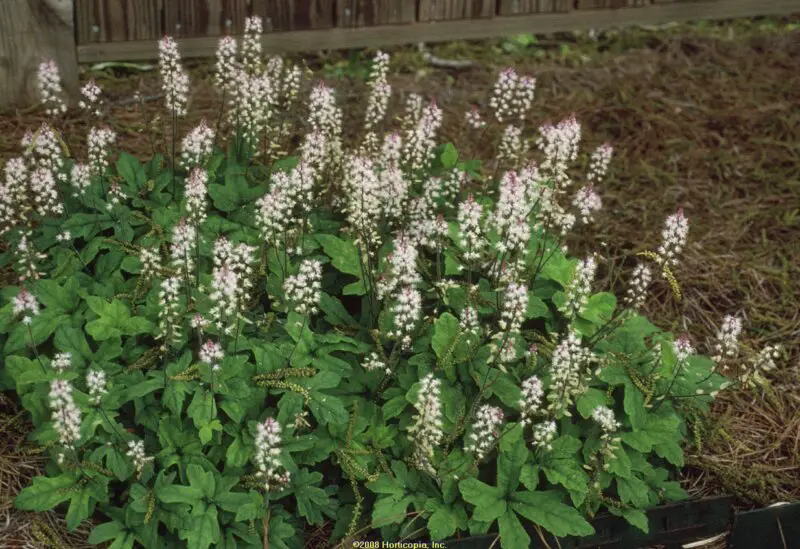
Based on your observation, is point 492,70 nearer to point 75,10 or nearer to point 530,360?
point 75,10

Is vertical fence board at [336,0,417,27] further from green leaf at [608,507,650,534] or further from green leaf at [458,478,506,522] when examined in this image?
green leaf at [608,507,650,534]

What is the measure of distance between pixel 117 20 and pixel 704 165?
158 inches

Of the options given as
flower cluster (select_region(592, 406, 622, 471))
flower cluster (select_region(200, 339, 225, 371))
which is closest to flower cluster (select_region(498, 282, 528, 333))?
flower cluster (select_region(592, 406, 622, 471))

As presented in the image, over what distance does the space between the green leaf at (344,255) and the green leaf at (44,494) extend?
4.80 ft

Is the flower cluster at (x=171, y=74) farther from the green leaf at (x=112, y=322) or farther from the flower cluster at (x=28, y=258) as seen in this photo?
the green leaf at (x=112, y=322)

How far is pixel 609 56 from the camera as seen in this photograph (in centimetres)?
718

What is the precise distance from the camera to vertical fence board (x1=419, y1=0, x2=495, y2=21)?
6637mm

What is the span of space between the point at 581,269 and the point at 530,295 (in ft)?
1.31

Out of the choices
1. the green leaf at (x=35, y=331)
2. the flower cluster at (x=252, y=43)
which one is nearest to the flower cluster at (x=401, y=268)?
the flower cluster at (x=252, y=43)

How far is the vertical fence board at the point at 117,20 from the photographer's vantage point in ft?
19.4

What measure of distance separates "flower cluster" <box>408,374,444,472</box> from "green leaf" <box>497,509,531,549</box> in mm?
364

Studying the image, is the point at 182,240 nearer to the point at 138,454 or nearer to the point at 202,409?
the point at 202,409

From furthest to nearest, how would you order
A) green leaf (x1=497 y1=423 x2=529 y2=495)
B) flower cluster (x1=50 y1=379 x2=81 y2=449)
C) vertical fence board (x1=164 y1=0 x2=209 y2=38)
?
vertical fence board (x1=164 y1=0 x2=209 y2=38)
green leaf (x1=497 y1=423 x2=529 y2=495)
flower cluster (x1=50 y1=379 x2=81 y2=449)

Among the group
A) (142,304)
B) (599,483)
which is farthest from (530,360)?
(142,304)
